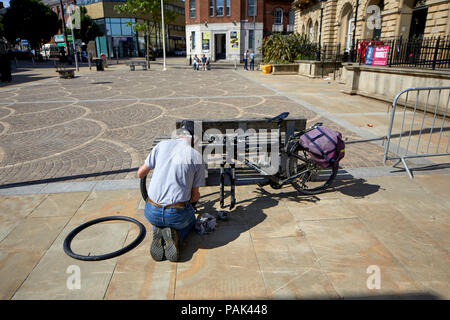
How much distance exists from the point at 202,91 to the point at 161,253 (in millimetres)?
13545

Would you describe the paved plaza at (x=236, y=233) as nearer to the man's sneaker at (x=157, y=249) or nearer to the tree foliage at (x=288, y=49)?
the man's sneaker at (x=157, y=249)

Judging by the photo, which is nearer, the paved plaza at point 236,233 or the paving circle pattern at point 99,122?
the paved plaza at point 236,233

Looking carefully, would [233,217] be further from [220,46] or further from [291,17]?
[291,17]

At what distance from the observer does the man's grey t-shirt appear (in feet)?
10.8

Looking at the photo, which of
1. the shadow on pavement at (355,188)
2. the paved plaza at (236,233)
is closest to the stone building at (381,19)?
the paved plaza at (236,233)

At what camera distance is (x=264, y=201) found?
4.70 m

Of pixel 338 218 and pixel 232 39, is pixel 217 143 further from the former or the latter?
pixel 232 39

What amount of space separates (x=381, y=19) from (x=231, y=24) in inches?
1052

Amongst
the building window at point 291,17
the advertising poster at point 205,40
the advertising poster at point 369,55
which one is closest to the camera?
the advertising poster at point 369,55

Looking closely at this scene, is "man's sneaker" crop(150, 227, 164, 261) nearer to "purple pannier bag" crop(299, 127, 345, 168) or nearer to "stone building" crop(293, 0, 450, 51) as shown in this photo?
"purple pannier bag" crop(299, 127, 345, 168)

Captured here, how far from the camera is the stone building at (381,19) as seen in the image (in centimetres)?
1711

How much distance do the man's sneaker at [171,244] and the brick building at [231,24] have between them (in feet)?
145

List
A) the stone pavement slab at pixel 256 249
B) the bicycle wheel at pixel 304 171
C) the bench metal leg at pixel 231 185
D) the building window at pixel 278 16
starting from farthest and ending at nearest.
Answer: the building window at pixel 278 16 < the bicycle wheel at pixel 304 171 < the bench metal leg at pixel 231 185 < the stone pavement slab at pixel 256 249

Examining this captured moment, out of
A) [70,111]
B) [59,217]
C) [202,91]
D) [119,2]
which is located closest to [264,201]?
[59,217]
